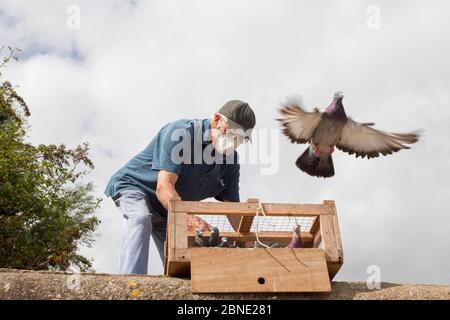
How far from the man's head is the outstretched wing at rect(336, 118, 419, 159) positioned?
2.74m

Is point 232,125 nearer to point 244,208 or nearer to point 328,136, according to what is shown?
point 244,208

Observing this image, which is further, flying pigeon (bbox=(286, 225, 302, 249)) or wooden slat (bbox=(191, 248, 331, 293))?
flying pigeon (bbox=(286, 225, 302, 249))

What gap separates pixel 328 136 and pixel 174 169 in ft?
11.4

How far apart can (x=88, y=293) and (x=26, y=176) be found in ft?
29.1

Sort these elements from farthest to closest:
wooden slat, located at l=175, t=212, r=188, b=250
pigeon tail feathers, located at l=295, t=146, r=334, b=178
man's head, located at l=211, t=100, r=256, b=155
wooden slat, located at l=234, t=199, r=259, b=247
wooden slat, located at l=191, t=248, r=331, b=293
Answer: pigeon tail feathers, located at l=295, t=146, r=334, b=178
man's head, located at l=211, t=100, r=256, b=155
wooden slat, located at l=234, t=199, r=259, b=247
wooden slat, located at l=175, t=212, r=188, b=250
wooden slat, located at l=191, t=248, r=331, b=293

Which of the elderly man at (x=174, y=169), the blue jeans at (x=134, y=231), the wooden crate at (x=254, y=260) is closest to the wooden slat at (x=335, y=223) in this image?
the wooden crate at (x=254, y=260)

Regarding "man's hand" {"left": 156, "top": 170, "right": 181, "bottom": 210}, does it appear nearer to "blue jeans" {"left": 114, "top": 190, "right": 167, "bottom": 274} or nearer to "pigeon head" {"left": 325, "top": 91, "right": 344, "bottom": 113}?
Result: "blue jeans" {"left": 114, "top": 190, "right": 167, "bottom": 274}

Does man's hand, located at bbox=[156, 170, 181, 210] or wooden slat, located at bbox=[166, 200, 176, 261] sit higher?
man's hand, located at bbox=[156, 170, 181, 210]

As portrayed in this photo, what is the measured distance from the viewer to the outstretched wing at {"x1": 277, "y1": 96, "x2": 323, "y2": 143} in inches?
270

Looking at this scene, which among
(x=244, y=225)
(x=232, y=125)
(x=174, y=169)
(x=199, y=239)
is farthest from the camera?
(x=232, y=125)

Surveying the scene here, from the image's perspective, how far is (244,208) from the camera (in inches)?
131

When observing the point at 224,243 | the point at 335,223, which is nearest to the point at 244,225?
the point at 224,243

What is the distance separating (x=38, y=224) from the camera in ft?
38.7

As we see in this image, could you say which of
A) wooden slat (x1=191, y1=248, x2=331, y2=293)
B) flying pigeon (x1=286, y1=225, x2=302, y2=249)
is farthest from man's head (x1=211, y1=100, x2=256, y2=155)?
wooden slat (x1=191, y1=248, x2=331, y2=293)
